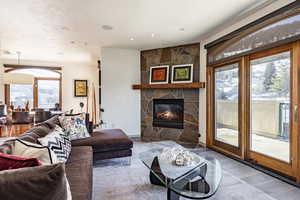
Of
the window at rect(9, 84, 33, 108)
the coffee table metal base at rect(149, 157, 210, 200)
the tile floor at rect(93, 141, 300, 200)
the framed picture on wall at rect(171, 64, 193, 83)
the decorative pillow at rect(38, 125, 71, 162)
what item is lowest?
the tile floor at rect(93, 141, 300, 200)

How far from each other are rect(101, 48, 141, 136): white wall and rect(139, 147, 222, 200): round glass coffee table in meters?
2.97

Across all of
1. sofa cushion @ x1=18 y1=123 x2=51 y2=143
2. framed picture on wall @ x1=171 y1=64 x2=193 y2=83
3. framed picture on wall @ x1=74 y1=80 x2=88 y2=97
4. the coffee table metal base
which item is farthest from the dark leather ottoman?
framed picture on wall @ x1=74 y1=80 x2=88 y2=97

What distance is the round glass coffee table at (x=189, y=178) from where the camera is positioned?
1.63 m

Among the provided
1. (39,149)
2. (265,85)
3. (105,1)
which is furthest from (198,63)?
(39,149)

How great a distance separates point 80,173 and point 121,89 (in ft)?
11.8

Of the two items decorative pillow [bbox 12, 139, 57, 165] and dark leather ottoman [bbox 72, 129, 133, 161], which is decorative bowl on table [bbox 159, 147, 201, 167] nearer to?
dark leather ottoman [bbox 72, 129, 133, 161]

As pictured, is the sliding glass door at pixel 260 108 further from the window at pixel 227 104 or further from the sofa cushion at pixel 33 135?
the sofa cushion at pixel 33 135

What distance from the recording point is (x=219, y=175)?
6.48 feet

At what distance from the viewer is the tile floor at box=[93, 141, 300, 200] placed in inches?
82.9

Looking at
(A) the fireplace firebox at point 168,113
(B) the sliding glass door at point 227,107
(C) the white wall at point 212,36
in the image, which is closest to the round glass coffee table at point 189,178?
(B) the sliding glass door at point 227,107

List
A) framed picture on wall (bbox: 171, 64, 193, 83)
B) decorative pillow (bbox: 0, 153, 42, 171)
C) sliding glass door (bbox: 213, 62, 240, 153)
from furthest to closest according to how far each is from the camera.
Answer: framed picture on wall (bbox: 171, 64, 193, 83)
sliding glass door (bbox: 213, 62, 240, 153)
decorative pillow (bbox: 0, 153, 42, 171)

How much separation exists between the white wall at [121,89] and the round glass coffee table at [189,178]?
2.97m

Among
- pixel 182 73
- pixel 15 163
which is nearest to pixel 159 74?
pixel 182 73

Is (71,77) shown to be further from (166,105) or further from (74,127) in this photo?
(74,127)
